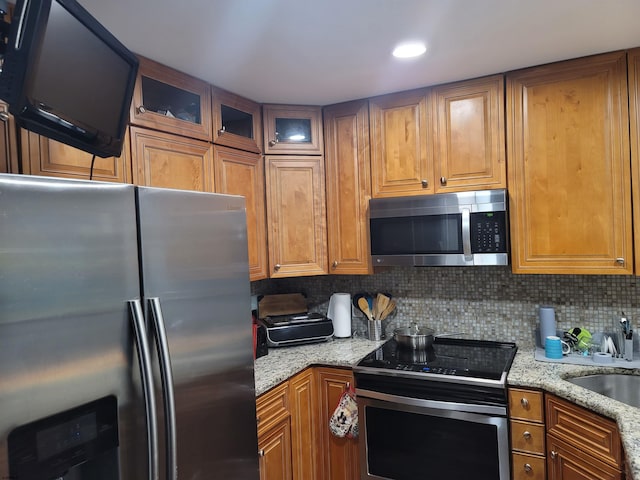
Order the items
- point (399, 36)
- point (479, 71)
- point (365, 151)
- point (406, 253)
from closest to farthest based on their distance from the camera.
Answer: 1. point (399, 36)
2. point (479, 71)
3. point (406, 253)
4. point (365, 151)

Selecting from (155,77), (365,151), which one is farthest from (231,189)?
(365,151)

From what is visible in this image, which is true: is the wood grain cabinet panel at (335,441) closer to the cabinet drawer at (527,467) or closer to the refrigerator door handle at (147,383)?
the cabinet drawer at (527,467)

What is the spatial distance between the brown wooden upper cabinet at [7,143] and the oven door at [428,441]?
1.78 m

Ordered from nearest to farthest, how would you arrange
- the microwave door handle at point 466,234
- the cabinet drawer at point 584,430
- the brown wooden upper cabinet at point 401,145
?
the cabinet drawer at point 584,430
the microwave door handle at point 466,234
the brown wooden upper cabinet at point 401,145

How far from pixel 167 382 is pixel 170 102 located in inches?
54.0

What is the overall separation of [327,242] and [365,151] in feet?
1.94

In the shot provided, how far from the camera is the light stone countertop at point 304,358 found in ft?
6.77

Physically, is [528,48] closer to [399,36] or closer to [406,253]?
[399,36]

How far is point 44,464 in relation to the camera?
88 centimetres

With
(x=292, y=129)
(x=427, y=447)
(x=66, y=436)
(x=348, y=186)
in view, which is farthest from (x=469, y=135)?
(x=66, y=436)

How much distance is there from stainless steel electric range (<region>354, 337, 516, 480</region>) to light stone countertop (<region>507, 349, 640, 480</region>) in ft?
0.25

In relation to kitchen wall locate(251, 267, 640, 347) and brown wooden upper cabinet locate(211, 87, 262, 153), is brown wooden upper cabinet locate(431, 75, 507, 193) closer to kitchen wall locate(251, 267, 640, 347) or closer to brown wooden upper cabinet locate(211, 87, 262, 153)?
kitchen wall locate(251, 267, 640, 347)

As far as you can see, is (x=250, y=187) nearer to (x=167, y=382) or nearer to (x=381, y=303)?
(x=381, y=303)

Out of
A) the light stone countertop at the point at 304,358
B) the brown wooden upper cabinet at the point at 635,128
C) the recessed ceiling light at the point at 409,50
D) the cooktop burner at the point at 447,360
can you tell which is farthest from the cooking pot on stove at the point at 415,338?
the recessed ceiling light at the point at 409,50
